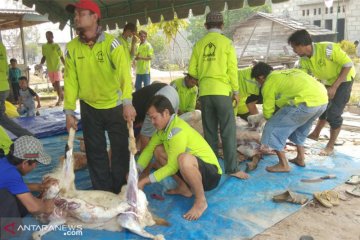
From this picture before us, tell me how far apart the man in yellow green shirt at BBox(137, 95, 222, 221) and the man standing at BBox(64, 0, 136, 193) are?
11.0 inches

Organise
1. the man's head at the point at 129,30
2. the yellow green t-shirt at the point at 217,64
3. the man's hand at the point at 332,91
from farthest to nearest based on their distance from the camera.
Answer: the man's head at the point at 129,30, the man's hand at the point at 332,91, the yellow green t-shirt at the point at 217,64

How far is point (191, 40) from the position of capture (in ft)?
Result: 103

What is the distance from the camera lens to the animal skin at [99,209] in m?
2.76

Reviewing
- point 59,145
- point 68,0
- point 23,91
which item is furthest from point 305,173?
point 23,91

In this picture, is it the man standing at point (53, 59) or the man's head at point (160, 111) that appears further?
the man standing at point (53, 59)

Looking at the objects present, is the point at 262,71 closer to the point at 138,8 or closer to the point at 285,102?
the point at 285,102

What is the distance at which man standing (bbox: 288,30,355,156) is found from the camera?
→ 172 inches

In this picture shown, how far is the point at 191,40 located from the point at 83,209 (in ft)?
96.9

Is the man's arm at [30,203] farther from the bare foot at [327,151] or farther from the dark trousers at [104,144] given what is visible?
the bare foot at [327,151]

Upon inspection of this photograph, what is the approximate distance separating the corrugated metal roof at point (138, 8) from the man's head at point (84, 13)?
3.54 metres

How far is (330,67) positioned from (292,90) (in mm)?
978

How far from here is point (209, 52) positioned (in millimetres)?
3922

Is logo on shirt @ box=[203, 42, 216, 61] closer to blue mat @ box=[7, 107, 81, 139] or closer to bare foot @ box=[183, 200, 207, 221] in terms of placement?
bare foot @ box=[183, 200, 207, 221]

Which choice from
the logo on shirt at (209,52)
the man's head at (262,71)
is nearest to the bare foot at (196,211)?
the logo on shirt at (209,52)
